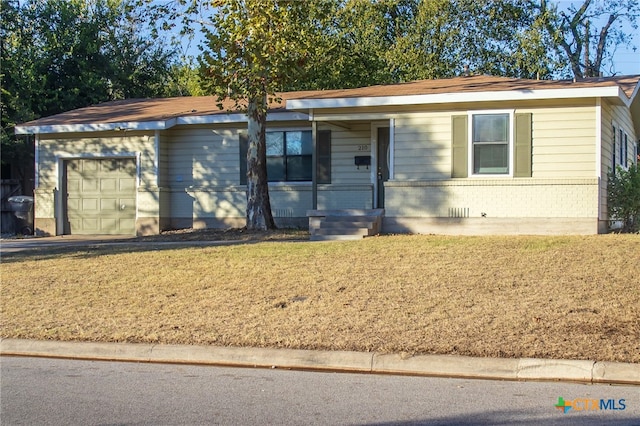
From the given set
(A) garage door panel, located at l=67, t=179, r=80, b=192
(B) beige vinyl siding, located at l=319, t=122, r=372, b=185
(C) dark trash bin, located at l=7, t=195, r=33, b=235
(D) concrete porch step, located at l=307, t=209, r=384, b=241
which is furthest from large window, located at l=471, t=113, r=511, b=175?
(C) dark trash bin, located at l=7, t=195, r=33, b=235

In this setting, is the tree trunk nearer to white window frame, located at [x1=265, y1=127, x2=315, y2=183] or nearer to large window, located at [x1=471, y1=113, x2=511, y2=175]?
white window frame, located at [x1=265, y1=127, x2=315, y2=183]

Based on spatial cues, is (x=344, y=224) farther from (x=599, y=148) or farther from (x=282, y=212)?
(x=599, y=148)

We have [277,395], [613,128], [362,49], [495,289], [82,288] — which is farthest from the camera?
[362,49]

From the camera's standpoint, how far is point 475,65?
108 ft

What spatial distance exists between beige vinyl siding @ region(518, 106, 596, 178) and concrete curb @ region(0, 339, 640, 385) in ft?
31.0

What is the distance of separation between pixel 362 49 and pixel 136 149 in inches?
553

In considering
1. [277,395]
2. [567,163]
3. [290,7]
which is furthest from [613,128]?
[277,395]

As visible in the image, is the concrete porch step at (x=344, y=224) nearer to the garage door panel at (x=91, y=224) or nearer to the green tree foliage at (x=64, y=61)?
the garage door panel at (x=91, y=224)

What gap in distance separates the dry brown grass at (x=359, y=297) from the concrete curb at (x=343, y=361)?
0.20m

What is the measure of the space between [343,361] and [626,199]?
11.0 m

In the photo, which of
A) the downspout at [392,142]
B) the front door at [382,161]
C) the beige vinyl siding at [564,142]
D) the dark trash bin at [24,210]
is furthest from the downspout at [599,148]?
the dark trash bin at [24,210]

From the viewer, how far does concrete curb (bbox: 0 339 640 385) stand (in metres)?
7.27

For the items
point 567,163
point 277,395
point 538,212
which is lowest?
point 277,395

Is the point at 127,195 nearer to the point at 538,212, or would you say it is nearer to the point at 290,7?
the point at 290,7
